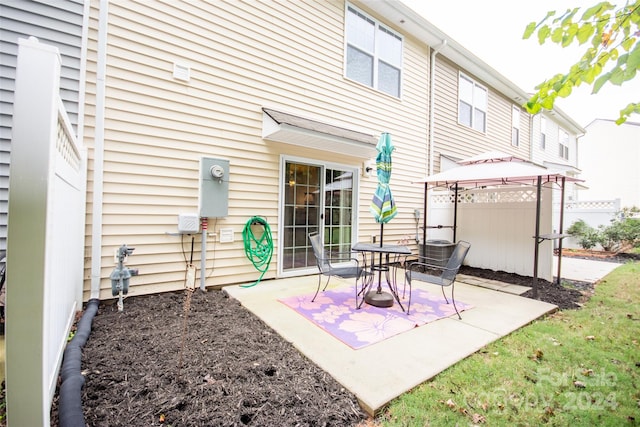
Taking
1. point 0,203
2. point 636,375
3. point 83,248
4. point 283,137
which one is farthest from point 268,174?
point 636,375

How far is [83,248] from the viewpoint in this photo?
334 cm

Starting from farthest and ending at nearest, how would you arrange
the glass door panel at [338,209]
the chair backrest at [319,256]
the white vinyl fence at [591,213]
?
the white vinyl fence at [591,213], the glass door panel at [338,209], the chair backrest at [319,256]

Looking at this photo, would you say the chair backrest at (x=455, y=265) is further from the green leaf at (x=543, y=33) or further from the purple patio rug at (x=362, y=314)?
the green leaf at (x=543, y=33)

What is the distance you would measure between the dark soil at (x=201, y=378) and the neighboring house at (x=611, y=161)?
20989 mm

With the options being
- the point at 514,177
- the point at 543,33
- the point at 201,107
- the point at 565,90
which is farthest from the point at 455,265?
the point at 201,107

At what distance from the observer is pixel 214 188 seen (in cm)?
409

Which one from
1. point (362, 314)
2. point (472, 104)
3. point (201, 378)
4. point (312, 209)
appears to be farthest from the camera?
point (472, 104)

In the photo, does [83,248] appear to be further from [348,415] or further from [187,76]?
[348,415]

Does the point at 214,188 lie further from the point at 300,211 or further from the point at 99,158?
the point at 300,211

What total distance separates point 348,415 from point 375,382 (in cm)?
38

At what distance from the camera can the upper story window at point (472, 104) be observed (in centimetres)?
848

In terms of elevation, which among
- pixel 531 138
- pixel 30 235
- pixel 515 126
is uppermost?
pixel 515 126

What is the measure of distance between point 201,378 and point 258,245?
2.67 m

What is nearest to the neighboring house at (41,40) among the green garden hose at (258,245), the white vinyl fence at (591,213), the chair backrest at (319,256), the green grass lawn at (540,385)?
the green garden hose at (258,245)
